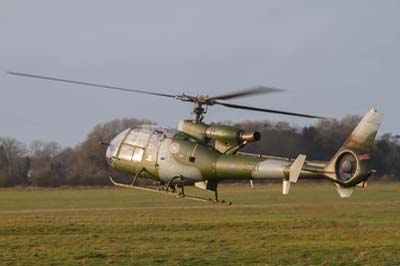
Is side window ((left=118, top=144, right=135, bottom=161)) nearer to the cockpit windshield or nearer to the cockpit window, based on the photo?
the cockpit windshield

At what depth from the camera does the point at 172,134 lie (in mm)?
30625

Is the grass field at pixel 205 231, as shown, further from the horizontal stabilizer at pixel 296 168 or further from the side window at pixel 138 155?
the horizontal stabilizer at pixel 296 168

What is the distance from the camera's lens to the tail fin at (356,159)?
2759 centimetres

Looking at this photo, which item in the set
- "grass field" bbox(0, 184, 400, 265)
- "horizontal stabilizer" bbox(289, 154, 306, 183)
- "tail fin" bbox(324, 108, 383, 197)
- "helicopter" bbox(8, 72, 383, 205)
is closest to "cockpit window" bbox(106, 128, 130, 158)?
"helicopter" bbox(8, 72, 383, 205)

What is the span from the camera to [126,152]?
3175 centimetres

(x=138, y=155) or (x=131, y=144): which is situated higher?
(x=131, y=144)

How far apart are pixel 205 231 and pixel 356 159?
20.2m

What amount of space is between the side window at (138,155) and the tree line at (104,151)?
44.6 ft

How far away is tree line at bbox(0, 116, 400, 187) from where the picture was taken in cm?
6625

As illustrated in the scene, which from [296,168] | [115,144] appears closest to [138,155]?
[115,144]

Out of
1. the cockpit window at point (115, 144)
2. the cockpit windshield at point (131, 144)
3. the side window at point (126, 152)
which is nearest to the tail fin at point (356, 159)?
the cockpit windshield at point (131, 144)

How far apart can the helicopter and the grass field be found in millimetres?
3383

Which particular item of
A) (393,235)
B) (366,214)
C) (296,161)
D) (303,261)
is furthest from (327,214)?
(296,161)

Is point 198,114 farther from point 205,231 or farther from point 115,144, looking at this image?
point 205,231
